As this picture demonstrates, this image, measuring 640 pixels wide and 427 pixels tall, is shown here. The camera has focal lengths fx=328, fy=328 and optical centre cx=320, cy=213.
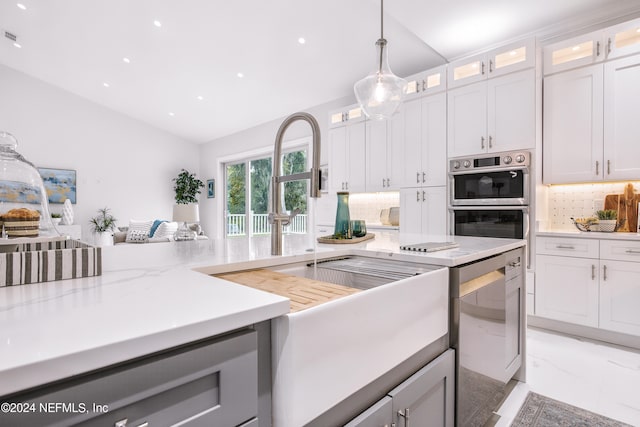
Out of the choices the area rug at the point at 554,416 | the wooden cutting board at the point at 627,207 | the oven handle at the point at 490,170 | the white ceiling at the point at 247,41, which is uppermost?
the white ceiling at the point at 247,41

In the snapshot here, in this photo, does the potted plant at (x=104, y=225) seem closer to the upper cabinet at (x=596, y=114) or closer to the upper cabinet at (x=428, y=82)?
the upper cabinet at (x=428, y=82)

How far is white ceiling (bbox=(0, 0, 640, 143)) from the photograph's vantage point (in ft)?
10.2

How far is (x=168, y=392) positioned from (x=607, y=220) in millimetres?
3510

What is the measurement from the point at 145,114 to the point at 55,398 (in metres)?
7.97

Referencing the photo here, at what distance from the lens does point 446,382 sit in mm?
1127

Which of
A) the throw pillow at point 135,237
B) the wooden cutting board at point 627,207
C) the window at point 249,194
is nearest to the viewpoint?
the wooden cutting board at point 627,207

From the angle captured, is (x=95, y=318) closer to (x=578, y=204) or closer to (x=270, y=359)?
(x=270, y=359)

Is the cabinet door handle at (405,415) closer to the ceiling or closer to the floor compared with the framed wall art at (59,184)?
closer to the floor

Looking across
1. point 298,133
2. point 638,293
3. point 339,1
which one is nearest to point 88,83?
point 298,133

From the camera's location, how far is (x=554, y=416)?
1.75 metres

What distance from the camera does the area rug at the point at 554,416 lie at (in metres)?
1.69

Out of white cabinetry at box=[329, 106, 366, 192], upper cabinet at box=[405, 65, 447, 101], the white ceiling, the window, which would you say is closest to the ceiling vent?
the white ceiling

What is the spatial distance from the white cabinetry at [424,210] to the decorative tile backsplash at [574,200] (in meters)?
1.02

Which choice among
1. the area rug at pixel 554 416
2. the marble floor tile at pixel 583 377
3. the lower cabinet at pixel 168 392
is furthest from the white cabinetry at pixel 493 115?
the lower cabinet at pixel 168 392
